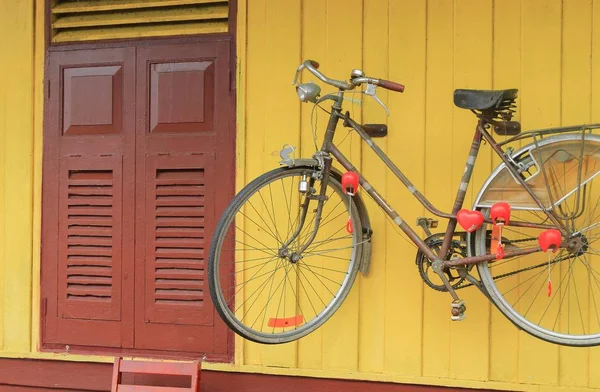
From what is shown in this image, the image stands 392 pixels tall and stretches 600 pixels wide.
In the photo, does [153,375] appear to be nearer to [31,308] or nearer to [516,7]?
[31,308]

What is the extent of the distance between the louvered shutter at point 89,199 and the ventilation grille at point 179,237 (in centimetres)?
16

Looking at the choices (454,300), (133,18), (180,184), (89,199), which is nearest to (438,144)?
(454,300)

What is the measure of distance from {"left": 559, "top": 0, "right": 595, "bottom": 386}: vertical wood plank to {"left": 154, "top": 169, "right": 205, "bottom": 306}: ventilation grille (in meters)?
1.66

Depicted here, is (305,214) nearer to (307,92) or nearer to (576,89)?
(307,92)

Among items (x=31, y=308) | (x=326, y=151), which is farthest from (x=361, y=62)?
(x=31, y=308)

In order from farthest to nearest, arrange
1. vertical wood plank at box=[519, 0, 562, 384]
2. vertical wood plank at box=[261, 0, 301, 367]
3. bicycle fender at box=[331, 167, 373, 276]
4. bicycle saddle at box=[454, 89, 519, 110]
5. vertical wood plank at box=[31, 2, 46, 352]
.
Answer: vertical wood plank at box=[31, 2, 46, 352] < vertical wood plank at box=[261, 0, 301, 367] < vertical wood plank at box=[519, 0, 562, 384] < bicycle fender at box=[331, 167, 373, 276] < bicycle saddle at box=[454, 89, 519, 110]

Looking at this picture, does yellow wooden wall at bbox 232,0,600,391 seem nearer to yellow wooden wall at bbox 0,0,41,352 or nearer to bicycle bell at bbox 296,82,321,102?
bicycle bell at bbox 296,82,321,102

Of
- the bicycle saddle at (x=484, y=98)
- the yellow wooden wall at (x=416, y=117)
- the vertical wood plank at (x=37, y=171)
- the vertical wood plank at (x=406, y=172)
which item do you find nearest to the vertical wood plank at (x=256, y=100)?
the yellow wooden wall at (x=416, y=117)

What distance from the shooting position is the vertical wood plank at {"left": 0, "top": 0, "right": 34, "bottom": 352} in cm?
323

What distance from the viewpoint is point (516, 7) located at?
110 inches

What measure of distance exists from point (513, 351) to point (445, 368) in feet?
0.98

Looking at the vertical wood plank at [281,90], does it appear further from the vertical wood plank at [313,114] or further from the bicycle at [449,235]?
the bicycle at [449,235]

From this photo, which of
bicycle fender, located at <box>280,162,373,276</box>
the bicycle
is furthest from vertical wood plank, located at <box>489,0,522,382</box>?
bicycle fender, located at <box>280,162,373,276</box>

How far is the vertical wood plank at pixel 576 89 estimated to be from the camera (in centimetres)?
272
